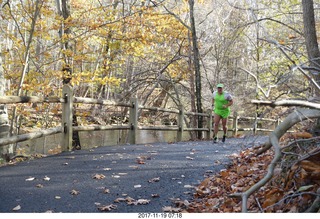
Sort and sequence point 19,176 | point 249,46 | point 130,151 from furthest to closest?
point 249,46 < point 130,151 < point 19,176

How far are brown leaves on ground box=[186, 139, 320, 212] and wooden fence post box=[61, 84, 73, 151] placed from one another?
9.70ft

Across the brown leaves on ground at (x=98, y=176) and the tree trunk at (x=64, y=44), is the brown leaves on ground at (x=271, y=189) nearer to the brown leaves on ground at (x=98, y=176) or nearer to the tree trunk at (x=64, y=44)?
the brown leaves on ground at (x=98, y=176)

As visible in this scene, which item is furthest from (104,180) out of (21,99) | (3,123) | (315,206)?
(3,123)

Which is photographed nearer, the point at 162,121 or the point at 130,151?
the point at 130,151

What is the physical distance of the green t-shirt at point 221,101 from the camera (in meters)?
7.46

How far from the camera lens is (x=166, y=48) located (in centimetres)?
1397

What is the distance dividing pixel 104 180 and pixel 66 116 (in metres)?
2.49

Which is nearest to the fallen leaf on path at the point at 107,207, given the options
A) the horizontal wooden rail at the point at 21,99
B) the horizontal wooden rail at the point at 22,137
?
the horizontal wooden rail at the point at 22,137

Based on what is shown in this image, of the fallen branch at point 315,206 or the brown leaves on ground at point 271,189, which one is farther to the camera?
the brown leaves on ground at point 271,189

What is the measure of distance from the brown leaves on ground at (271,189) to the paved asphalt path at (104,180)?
0.77 ft

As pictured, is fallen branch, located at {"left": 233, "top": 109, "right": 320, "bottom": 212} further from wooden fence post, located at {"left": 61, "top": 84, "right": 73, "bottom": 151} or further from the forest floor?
wooden fence post, located at {"left": 61, "top": 84, "right": 73, "bottom": 151}

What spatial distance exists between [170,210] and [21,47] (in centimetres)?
713

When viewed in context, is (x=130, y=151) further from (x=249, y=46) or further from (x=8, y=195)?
(x=249, y=46)
